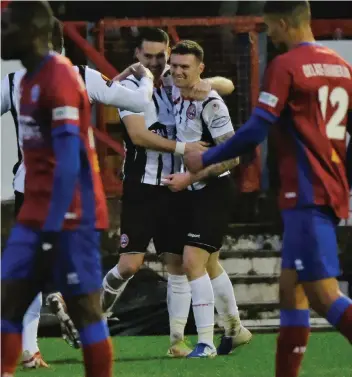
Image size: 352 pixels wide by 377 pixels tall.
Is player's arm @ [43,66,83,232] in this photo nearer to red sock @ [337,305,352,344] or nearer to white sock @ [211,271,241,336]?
red sock @ [337,305,352,344]

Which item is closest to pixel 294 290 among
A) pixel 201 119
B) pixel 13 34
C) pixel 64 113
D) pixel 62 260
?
pixel 62 260

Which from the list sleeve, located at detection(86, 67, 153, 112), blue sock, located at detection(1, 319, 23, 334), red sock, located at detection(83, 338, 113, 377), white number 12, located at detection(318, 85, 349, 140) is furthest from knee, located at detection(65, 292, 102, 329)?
white number 12, located at detection(318, 85, 349, 140)

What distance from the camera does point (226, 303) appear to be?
9.27m

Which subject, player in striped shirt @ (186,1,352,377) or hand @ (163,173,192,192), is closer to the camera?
player in striped shirt @ (186,1,352,377)

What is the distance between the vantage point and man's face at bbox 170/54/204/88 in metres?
8.87

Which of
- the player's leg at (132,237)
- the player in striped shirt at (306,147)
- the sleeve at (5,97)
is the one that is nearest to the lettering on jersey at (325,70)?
the player in striped shirt at (306,147)

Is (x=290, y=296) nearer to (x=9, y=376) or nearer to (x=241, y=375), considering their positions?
(x=9, y=376)

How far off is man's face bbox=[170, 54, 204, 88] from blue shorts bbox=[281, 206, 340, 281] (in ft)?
9.15

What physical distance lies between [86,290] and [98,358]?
297mm

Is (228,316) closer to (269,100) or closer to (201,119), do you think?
(201,119)

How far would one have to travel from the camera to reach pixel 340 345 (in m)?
9.83

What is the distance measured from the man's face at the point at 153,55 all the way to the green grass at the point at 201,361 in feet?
6.21

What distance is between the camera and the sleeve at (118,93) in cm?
653

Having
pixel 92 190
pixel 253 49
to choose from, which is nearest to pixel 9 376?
pixel 92 190
